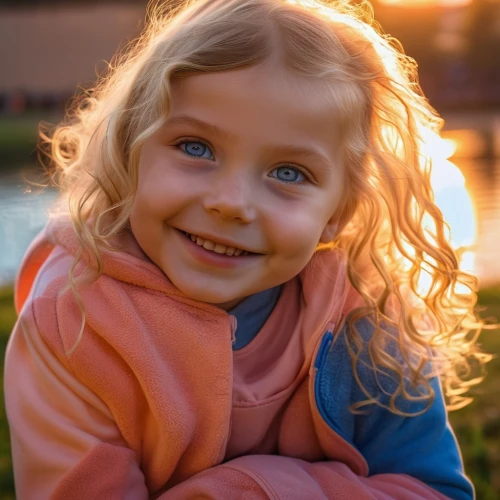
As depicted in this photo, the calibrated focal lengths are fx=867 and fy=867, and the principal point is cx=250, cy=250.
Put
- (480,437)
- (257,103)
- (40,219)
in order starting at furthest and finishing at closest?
(40,219)
(480,437)
(257,103)

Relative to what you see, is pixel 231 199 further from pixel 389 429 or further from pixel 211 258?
pixel 389 429

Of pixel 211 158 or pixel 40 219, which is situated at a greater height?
pixel 211 158

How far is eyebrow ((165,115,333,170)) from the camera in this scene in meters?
1.65

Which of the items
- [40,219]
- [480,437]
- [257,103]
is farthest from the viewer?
[40,219]

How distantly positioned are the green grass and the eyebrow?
1086 millimetres

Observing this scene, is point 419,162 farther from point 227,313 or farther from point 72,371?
point 72,371

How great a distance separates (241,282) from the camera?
1756 millimetres

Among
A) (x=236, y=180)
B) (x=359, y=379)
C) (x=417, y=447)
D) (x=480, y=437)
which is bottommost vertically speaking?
(x=480, y=437)

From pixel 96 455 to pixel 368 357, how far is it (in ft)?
2.16

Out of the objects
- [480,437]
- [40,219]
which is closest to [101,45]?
[40,219]

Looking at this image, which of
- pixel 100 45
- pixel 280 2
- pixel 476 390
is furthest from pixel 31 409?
pixel 100 45

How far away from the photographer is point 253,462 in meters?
→ 1.75

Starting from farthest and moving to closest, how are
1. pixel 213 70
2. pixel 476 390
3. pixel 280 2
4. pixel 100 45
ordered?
pixel 100 45 → pixel 476 390 → pixel 280 2 → pixel 213 70

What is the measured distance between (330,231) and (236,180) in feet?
1.23
